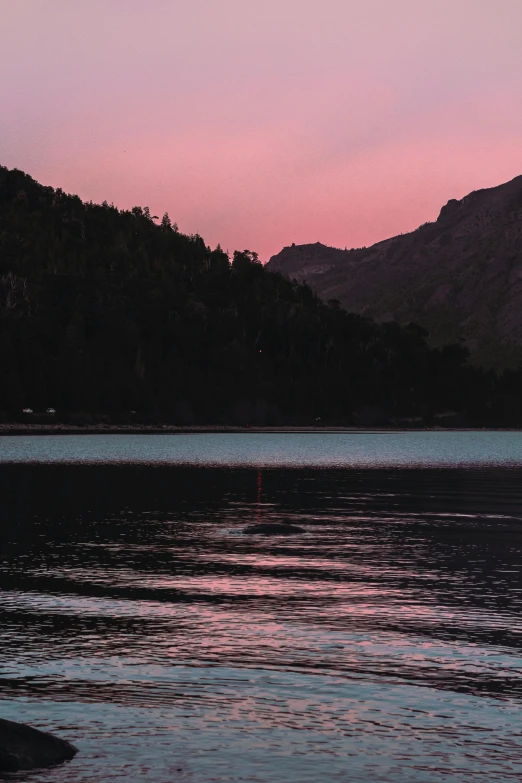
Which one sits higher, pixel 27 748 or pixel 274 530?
pixel 27 748

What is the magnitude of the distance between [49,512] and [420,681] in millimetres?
41431

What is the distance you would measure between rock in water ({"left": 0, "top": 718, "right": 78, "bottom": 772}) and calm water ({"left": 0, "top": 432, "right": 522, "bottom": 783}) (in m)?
0.23

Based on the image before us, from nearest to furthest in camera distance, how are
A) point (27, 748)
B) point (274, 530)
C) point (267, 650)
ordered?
point (27, 748), point (267, 650), point (274, 530)

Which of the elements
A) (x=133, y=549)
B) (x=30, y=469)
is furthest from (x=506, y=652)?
(x=30, y=469)

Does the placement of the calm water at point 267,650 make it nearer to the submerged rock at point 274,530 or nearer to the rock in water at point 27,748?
the rock in water at point 27,748

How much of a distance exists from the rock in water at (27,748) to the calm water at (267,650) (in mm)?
229

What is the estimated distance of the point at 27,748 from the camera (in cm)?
1483

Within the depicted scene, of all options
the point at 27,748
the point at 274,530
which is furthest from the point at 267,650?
the point at 274,530

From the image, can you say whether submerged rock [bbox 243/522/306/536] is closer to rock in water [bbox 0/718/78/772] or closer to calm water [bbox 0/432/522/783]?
calm water [bbox 0/432/522/783]

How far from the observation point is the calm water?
1562 centimetres

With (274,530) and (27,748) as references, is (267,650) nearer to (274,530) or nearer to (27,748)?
(27,748)

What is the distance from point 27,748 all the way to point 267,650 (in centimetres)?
832

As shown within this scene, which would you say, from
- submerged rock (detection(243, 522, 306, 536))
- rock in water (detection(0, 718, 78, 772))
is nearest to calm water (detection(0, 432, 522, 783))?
rock in water (detection(0, 718, 78, 772))

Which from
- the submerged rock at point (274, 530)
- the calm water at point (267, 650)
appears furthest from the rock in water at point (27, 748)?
the submerged rock at point (274, 530)
